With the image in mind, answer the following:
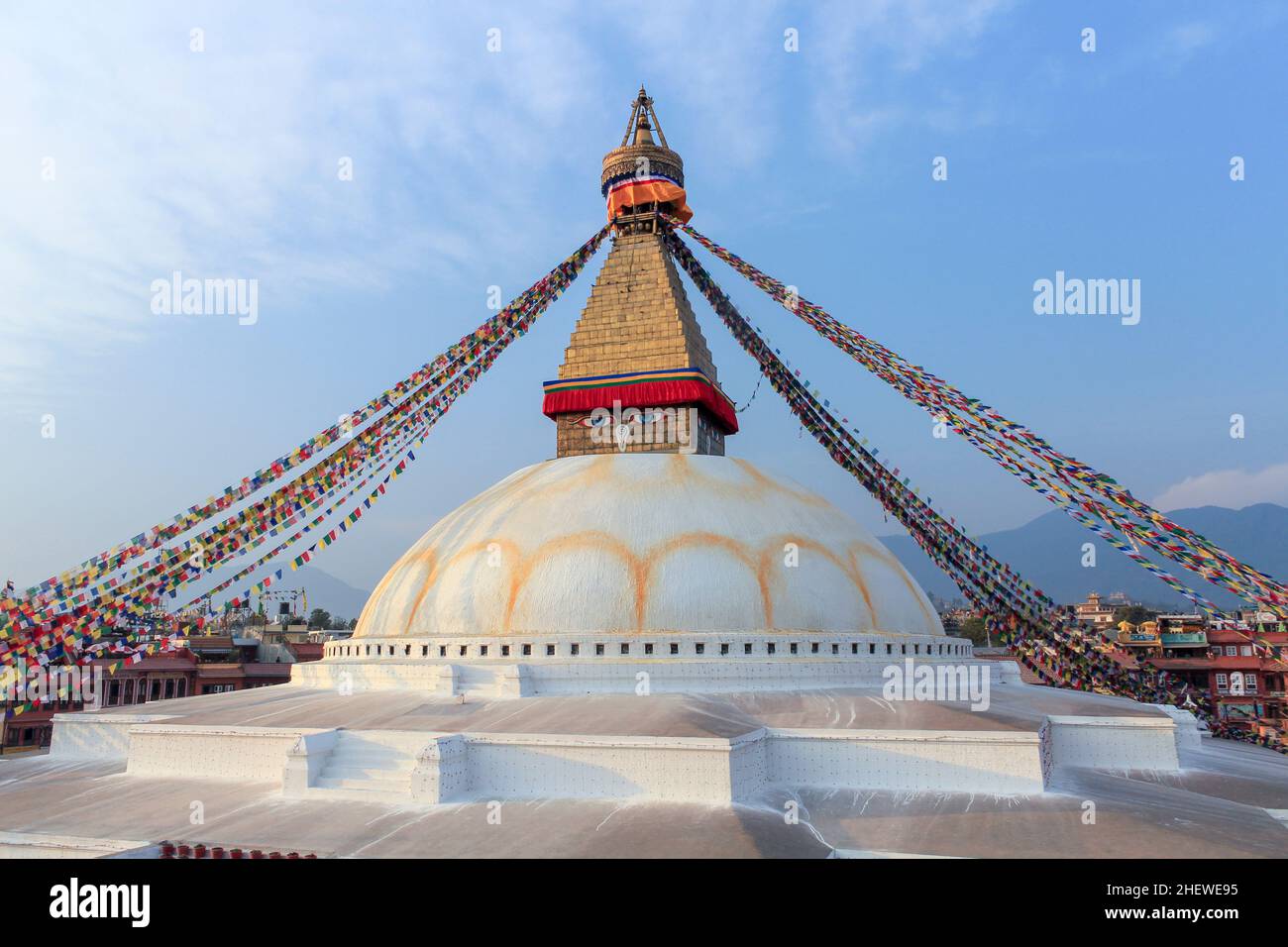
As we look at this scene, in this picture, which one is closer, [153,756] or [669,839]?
[669,839]

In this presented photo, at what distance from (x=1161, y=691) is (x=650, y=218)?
42.9ft

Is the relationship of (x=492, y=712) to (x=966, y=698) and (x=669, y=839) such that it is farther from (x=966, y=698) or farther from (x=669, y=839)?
(x=966, y=698)

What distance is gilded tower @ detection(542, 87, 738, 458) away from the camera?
54.7 ft

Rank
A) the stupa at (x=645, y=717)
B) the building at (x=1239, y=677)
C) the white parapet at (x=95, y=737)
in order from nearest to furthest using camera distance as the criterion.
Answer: the stupa at (x=645, y=717), the white parapet at (x=95, y=737), the building at (x=1239, y=677)

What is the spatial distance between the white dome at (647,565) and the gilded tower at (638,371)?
1440mm

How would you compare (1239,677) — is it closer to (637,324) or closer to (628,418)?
(628,418)

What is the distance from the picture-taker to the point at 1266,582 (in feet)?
36.0

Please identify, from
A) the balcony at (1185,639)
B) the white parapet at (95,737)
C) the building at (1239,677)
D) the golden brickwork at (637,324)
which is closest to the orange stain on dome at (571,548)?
the golden brickwork at (637,324)

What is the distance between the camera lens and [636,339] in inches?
674

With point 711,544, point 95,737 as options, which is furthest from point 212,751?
point 711,544

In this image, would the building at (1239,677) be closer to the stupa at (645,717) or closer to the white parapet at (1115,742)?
the stupa at (645,717)

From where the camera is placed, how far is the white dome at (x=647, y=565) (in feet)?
42.3

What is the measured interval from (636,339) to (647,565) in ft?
18.4
